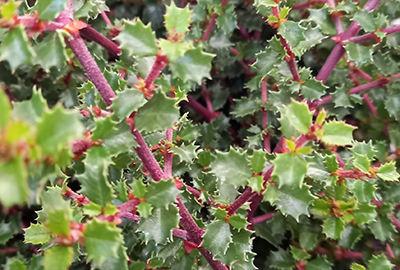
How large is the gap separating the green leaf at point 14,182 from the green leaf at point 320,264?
725mm

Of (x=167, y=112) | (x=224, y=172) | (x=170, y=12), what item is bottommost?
(x=224, y=172)

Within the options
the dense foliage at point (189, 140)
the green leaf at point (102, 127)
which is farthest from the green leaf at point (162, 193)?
the green leaf at point (102, 127)

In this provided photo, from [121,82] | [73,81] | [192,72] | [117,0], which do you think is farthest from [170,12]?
[117,0]

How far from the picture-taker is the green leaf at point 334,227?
26.4 inches

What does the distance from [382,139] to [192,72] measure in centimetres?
84

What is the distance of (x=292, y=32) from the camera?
0.65 meters

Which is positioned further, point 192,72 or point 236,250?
point 236,250

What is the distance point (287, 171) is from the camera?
417 millimetres

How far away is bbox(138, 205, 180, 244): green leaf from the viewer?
19.5 inches

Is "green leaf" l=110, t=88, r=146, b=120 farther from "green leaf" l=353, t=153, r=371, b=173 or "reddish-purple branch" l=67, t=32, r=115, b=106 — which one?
"green leaf" l=353, t=153, r=371, b=173

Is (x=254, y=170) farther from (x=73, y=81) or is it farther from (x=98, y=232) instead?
(x=73, y=81)

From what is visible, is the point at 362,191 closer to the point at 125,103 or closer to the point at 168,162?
the point at 168,162

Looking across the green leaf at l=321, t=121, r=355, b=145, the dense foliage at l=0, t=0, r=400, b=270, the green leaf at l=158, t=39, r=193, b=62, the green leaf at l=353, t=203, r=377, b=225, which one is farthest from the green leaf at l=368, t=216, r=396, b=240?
the green leaf at l=158, t=39, r=193, b=62

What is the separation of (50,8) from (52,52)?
6 centimetres
